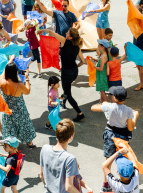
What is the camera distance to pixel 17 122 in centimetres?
425

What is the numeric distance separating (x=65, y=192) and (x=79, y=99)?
3678mm

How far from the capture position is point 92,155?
432 centimetres

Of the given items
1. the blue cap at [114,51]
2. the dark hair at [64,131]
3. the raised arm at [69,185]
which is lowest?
the raised arm at [69,185]

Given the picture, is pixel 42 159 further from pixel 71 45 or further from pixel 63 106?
pixel 63 106

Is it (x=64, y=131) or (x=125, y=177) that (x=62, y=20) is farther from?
(x=125, y=177)

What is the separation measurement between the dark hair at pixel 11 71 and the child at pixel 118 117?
1338 mm

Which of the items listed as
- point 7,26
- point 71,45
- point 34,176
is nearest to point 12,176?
point 34,176

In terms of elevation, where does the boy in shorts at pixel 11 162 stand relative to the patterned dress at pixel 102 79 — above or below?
below

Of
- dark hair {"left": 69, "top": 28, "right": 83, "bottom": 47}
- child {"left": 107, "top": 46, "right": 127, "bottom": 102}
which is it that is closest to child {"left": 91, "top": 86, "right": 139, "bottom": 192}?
dark hair {"left": 69, "top": 28, "right": 83, "bottom": 47}

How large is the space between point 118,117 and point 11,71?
5.68ft

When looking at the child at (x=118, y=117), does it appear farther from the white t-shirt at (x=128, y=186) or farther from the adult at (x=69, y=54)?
the adult at (x=69, y=54)

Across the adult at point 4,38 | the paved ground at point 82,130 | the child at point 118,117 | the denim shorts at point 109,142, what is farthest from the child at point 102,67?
the adult at point 4,38

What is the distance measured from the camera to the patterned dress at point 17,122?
4.15 m

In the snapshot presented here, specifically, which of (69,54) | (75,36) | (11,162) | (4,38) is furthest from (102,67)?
(11,162)
